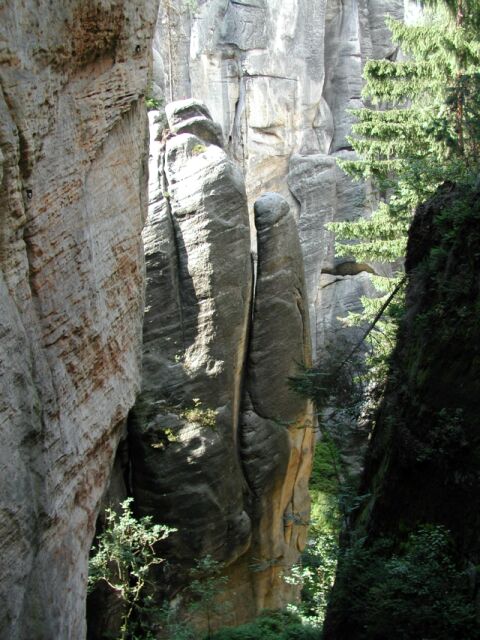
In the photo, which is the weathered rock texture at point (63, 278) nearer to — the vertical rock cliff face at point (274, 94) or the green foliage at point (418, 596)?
the green foliage at point (418, 596)

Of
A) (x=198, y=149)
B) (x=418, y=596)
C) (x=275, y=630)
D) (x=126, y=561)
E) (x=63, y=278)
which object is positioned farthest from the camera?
(x=198, y=149)

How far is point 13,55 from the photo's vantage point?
21.8 ft

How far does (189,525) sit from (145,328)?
12.9 feet

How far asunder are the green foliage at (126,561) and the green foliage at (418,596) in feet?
22.4

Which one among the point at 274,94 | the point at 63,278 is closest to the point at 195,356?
the point at 63,278

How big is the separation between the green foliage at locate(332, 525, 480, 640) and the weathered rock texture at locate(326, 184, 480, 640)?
69 millimetres

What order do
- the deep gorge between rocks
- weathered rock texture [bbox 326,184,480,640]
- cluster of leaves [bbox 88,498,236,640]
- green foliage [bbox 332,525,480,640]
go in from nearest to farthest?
green foliage [bbox 332,525,480,640] < weathered rock texture [bbox 326,184,480,640] < the deep gorge between rocks < cluster of leaves [bbox 88,498,236,640]

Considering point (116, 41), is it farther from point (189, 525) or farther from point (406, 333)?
point (189, 525)

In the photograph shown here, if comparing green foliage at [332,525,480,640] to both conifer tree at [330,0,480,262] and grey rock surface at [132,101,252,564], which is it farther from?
grey rock surface at [132,101,252,564]

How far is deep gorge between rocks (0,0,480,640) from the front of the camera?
21.2 feet

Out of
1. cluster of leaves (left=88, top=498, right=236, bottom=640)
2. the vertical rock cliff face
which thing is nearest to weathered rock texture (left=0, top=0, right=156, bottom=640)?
cluster of leaves (left=88, top=498, right=236, bottom=640)

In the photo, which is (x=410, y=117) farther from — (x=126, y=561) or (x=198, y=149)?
(x=126, y=561)

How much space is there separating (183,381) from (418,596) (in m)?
9.96

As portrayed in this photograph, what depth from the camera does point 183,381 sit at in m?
15.1
